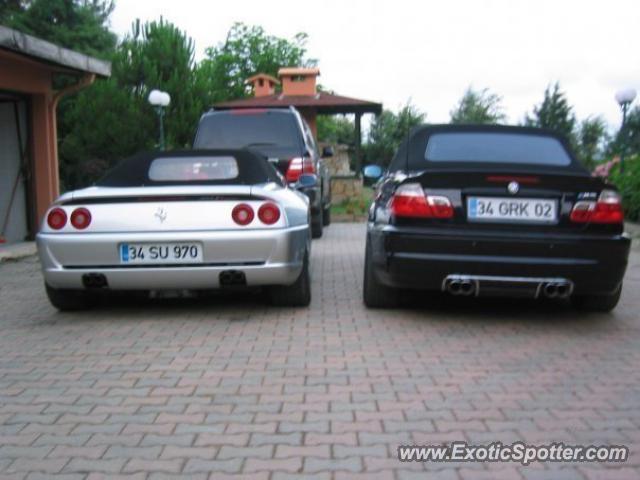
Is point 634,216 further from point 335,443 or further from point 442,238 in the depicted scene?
point 335,443

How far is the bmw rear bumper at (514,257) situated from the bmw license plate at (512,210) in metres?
0.13

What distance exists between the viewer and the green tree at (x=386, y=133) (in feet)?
109

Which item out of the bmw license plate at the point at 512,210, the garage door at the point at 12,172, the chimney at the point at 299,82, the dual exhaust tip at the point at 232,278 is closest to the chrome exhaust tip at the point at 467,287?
the bmw license plate at the point at 512,210

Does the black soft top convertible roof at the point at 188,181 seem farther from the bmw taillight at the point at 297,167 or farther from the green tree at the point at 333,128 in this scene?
the green tree at the point at 333,128

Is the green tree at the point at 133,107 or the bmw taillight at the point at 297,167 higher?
the green tree at the point at 133,107

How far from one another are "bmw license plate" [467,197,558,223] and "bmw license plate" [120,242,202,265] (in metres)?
1.98

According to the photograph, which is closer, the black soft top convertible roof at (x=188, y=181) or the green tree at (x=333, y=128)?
the black soft top convertible roof at (x=188, y=181)

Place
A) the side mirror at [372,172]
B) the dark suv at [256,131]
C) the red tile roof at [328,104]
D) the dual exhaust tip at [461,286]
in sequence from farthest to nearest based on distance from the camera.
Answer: the red tile roof at [328,104]
the dark suv at [256,131]
the side mirror at [372,172]
the dual exhaust tip at [461,286]

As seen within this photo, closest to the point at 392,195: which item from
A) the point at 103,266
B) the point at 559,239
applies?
the point at 559,239

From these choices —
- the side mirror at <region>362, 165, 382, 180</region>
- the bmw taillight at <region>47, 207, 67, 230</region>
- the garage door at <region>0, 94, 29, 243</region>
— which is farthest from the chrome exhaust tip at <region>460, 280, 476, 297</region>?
the garage door at <region>0, 94, 29, 243</region>

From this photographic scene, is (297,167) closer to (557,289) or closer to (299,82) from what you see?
(557,289)

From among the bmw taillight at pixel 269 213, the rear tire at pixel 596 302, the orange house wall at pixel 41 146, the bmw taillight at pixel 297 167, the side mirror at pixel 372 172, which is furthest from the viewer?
the orange house wall at pixel 41 146

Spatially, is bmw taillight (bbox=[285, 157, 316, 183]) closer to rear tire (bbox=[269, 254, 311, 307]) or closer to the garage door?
rear tire (bbox=[269, 254, 311, 307])

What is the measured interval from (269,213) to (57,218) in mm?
1546
